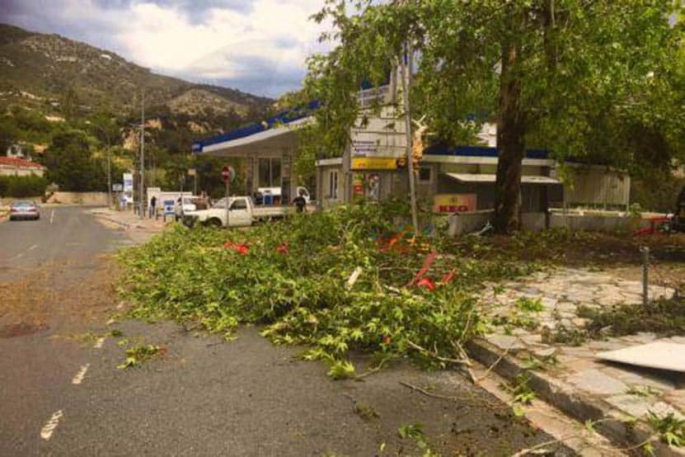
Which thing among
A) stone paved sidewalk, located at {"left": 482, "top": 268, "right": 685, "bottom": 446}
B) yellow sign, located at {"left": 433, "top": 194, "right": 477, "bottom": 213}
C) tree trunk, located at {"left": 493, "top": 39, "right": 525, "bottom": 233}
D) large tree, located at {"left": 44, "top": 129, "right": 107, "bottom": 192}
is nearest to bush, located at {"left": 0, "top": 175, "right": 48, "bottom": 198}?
large tree, located at {"left": 44, "top": 129, "right": 107, "bottom": 192}

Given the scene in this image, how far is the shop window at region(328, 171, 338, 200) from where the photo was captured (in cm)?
2677

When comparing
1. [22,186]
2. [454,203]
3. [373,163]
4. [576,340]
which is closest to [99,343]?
[576,340]

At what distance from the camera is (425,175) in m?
21.5

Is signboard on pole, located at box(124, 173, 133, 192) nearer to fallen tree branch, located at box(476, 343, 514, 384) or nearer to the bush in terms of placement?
the bush

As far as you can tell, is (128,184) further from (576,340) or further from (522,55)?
(576,340)

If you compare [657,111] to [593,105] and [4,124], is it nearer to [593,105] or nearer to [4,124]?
[593,105]

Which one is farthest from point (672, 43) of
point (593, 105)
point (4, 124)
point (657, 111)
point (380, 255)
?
point (4, 124)

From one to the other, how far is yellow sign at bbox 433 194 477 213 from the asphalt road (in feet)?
46.2

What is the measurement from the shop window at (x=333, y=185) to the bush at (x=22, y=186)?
6498 cm

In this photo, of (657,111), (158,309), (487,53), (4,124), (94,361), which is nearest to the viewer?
(94,361)

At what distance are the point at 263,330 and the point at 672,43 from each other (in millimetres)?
11567

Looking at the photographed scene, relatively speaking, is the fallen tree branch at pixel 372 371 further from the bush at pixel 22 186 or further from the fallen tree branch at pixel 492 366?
the bush at pixel 22 186

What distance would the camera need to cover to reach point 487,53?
10898 mm

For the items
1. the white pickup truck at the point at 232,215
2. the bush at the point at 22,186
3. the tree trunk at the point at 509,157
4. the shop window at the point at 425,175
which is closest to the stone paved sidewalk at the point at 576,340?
the tree trunk at the point at 509,157
